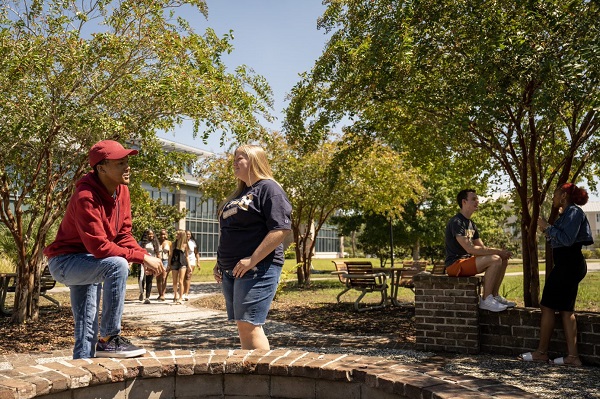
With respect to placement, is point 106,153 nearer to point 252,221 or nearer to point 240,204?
point 240,204

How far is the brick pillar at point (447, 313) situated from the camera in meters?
6.95

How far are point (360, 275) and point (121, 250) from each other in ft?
27.6

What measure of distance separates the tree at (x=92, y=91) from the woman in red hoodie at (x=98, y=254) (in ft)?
14.1

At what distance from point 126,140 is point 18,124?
259 centimetres

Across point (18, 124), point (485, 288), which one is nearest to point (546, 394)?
point (485, 288)

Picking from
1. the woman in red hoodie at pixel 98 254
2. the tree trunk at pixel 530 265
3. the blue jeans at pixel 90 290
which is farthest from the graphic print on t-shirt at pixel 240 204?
the tree trunk at pixel 530 265

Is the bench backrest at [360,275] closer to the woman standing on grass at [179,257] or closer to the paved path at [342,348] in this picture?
the paved path at [342,348]

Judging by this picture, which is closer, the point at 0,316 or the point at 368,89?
the point at 368,89

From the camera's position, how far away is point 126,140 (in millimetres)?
10461

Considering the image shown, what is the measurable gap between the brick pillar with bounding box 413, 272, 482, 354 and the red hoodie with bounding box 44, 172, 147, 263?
169 inches

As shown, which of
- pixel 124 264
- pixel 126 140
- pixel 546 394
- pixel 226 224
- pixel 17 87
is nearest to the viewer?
pixel 124 264

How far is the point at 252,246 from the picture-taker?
4.04 meters

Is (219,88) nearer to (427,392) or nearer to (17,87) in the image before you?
(17,87)

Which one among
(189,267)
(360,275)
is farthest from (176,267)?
(360,275)
